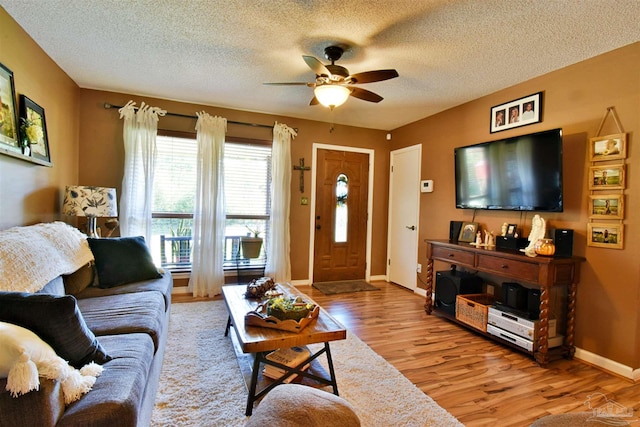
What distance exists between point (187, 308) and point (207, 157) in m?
1.88

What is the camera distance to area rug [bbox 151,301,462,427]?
1789mm

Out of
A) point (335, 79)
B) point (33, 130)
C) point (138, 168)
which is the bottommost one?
point (138, 168)

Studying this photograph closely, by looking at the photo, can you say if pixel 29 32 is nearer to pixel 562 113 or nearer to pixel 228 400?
pixel 228 400

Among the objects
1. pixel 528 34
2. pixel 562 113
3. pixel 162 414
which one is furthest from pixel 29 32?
pixel 562 113

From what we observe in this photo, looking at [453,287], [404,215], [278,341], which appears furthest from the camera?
[404,215]

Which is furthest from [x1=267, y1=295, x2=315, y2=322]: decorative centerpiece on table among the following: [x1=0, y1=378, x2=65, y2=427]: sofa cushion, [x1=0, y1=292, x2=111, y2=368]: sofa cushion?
[x1=0, y1=378, x2=65, y2=427]: sofa cushion

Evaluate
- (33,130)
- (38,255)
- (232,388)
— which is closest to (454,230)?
(232,388)

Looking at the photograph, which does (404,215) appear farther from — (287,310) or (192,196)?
(287,310)

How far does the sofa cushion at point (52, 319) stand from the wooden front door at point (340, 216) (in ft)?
12.3

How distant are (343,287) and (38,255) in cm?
354

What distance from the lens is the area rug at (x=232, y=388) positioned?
5.87ft

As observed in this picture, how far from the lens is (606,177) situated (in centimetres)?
251

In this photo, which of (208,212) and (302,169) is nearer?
(208,212)

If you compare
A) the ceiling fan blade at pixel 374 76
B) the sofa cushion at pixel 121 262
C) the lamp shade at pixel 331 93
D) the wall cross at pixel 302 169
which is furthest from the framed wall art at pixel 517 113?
the sofa cushion at pixel 121 262
